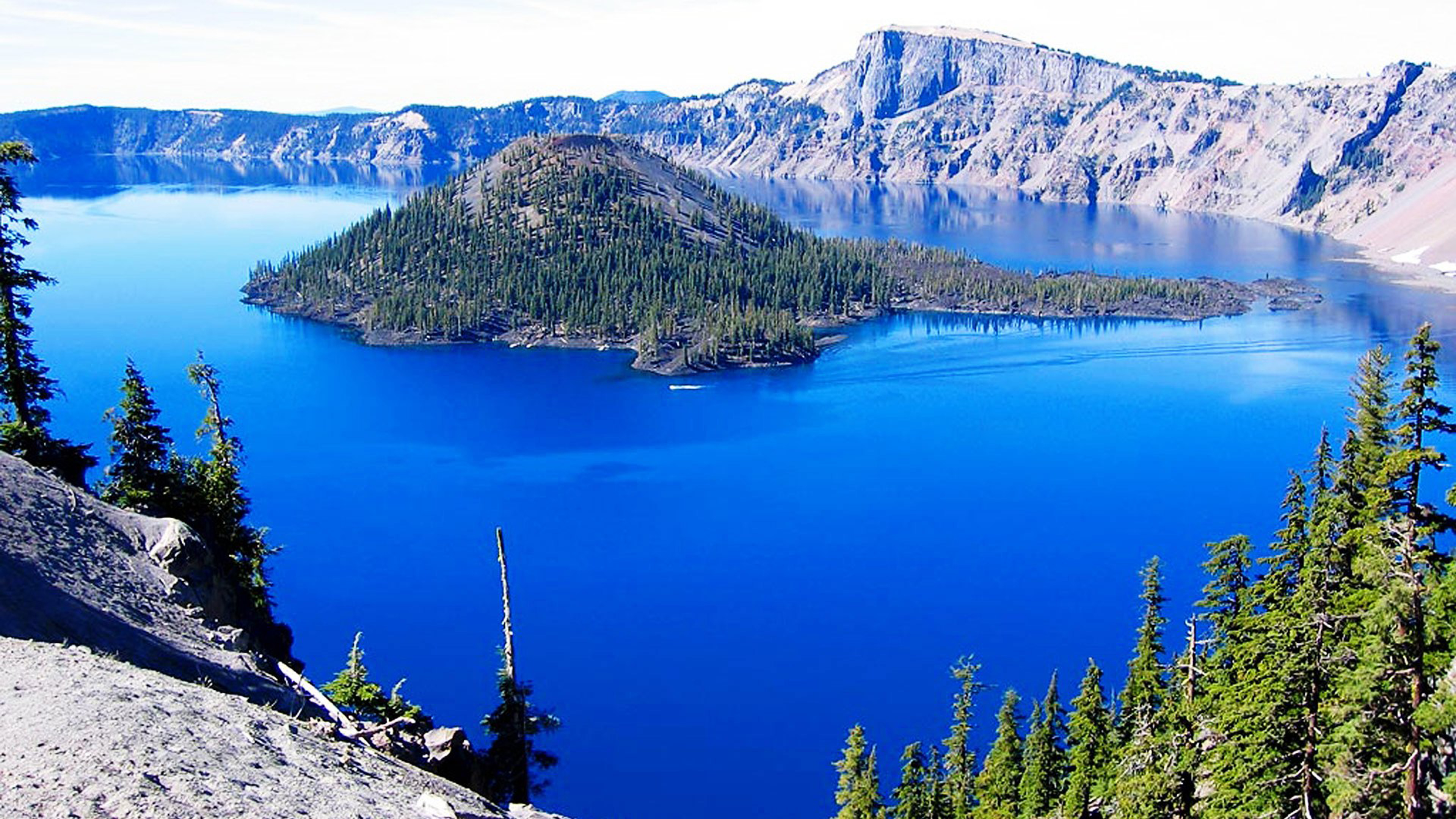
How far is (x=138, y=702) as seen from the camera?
21688mm

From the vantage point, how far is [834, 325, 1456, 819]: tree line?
2236 centimetres

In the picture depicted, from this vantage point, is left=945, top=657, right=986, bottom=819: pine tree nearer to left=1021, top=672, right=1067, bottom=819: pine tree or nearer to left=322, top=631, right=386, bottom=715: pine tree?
left=1021, top=672, right=1067, bottom=819: pine tree

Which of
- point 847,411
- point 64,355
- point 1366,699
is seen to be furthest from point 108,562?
point 64,355

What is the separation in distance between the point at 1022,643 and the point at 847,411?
6449cm

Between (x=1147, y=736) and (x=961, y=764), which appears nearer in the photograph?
(x=1147, y=736)

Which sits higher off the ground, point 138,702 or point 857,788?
point 138,702

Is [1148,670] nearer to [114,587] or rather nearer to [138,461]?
[114,587]

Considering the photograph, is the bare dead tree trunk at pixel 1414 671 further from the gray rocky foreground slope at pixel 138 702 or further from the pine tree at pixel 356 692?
the pine tree at pixel 356 692

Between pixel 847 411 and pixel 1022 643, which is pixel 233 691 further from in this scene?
pixel 847 411

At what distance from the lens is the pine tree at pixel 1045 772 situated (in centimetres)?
4266

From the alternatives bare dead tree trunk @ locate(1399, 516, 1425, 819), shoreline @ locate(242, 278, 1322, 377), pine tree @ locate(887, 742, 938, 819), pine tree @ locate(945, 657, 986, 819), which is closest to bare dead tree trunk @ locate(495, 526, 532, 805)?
pine tree @ locate(887, 742, 938, 819)

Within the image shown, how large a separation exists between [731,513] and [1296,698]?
74.0 m

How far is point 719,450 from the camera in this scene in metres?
120

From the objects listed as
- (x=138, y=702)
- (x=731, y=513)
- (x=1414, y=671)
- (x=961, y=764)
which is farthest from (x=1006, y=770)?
(x=731, y=513)
